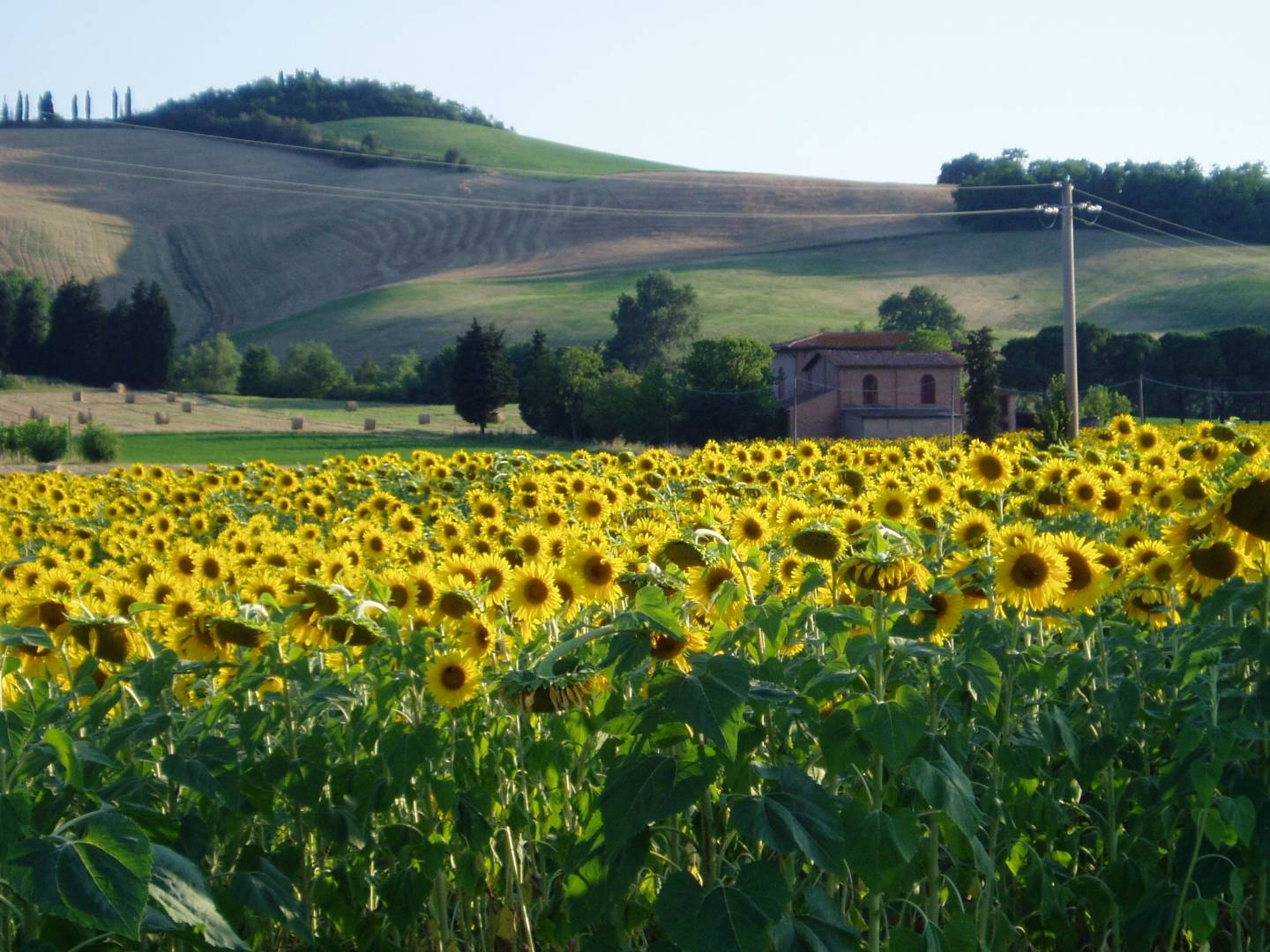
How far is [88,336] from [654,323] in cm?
3574

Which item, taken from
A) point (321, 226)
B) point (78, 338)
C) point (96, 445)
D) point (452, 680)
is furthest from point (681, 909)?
point (321, 226)

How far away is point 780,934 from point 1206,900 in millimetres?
1091

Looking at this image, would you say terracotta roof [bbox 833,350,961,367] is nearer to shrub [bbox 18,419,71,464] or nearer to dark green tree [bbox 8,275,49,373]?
shrub [bbox 18,419,71,464]

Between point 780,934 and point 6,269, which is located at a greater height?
point 6,269

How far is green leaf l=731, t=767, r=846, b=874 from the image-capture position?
2.46m

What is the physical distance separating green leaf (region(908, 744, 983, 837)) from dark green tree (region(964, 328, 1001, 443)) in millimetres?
51907

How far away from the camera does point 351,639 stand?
3.33m

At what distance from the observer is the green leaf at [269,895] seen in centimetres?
299

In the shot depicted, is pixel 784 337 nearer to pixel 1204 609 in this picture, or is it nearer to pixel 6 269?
pixel 6 269

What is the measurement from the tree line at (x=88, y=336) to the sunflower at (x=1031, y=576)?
284 feet

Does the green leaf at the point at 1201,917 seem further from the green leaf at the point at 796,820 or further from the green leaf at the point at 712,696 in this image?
the green leaf at the point at 712,696

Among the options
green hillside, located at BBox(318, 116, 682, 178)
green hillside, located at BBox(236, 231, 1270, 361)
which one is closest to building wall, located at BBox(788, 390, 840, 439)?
green hillside, located at BBox(236, 231, 1270, 361)

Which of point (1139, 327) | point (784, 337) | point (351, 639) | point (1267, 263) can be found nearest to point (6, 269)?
point (784, 337)

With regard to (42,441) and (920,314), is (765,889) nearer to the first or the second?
(42,441)
